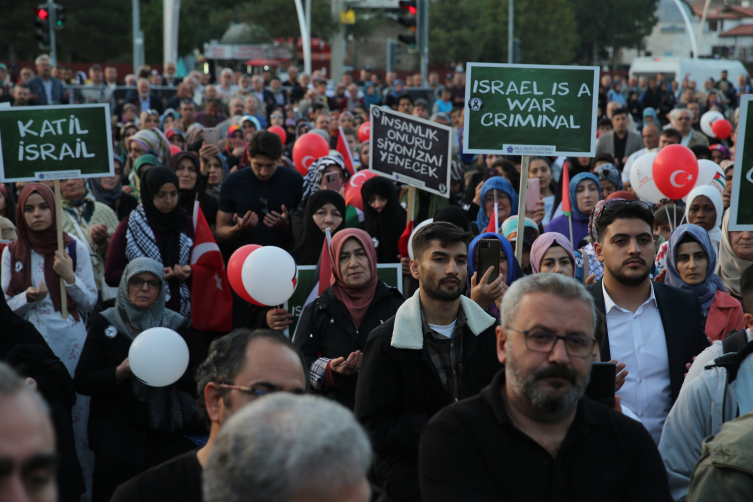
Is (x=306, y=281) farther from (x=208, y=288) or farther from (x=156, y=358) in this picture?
(x=156, y=358)

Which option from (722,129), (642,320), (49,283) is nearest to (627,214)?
(642,320)

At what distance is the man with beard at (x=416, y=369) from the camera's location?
3.28 metres

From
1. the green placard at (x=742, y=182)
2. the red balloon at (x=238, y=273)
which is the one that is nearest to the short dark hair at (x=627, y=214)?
the green placard at (x=742, y=182)

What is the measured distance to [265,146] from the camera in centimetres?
690

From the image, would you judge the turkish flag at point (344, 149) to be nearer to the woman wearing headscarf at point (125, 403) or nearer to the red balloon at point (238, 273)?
the red balloon at point (238, 273)

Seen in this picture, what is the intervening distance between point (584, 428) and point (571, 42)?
59.7 m

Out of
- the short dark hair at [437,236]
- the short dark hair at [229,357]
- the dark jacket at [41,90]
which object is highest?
the dark jacket at [41,90]

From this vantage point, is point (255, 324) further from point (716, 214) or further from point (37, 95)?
point (37, 95)

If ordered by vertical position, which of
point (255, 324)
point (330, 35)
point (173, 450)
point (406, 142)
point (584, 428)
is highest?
point (330, 35)

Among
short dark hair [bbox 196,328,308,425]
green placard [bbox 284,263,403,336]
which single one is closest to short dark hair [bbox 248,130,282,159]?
Answer: green placard [bbox 284,263,403,336]

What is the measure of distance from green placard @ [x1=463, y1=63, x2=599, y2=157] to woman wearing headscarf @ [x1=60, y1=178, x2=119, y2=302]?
3.04 metres

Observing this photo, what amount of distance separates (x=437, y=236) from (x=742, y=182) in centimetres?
170

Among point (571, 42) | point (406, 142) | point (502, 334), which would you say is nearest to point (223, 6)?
point (571, 42)

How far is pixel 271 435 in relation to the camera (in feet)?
4.62
